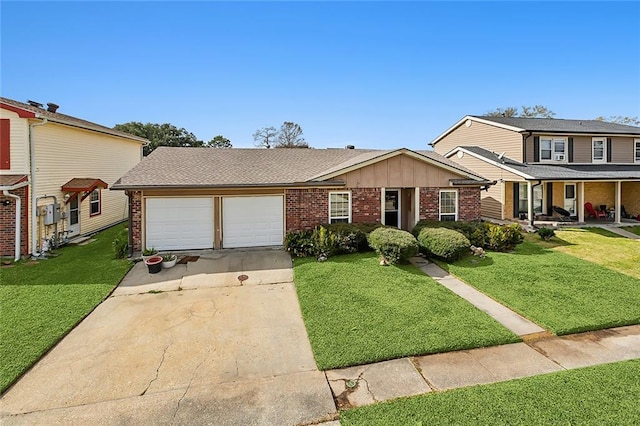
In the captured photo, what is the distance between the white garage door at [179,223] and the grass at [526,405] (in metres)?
9.67

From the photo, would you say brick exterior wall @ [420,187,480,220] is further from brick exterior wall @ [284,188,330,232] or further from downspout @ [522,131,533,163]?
downspout @ [522,131,533,163]

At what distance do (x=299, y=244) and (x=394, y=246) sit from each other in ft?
10.9

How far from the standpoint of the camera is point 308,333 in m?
6.39

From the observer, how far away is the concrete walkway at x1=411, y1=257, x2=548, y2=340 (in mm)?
6488

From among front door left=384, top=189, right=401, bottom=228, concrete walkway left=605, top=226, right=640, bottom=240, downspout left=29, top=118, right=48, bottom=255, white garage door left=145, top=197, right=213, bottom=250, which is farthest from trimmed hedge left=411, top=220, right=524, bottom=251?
downspout left=29, top=118, right=48, bottom=255

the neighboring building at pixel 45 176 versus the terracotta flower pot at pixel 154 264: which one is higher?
the neighboring building at pixel 45 176

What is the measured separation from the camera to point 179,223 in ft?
40.0

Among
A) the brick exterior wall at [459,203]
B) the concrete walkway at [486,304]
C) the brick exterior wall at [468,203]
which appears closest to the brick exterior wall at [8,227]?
the concrete walkway at [486,304]

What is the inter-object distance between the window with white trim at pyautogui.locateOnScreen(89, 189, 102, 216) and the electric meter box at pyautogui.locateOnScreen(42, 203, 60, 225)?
3.56 m

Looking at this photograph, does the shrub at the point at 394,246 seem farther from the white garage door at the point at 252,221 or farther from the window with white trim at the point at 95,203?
the window with white trim at the point at 95,203

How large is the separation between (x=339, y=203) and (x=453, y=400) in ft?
30.5

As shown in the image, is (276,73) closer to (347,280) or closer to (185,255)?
(185,255)

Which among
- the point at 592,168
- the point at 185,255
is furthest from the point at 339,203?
the point at 592,168

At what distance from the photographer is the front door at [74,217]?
14.4 meters
